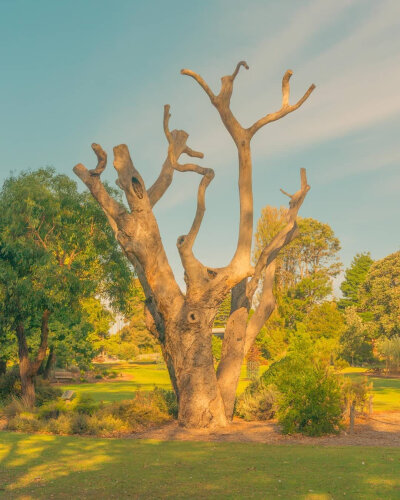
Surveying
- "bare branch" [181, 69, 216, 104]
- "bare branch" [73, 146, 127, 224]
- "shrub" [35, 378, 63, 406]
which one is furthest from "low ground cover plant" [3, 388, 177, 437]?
"bare branch" [181, 69, 216, 104]

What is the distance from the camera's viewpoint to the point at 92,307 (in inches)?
1401

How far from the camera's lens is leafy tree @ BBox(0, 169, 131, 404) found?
16.6 m

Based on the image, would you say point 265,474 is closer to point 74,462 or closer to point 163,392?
point 74,462

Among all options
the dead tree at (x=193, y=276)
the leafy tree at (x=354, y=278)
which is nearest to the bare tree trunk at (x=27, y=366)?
the dead tree at (x=193, y=276)

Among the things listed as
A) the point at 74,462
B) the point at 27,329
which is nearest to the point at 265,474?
the point at 74,462

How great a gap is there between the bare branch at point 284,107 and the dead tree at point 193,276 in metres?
0.03

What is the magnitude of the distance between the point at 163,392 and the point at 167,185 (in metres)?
7.10

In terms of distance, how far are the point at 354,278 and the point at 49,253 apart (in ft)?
205

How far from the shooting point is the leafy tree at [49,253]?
16641 mm

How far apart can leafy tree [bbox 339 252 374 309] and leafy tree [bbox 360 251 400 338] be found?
20914 millimetres

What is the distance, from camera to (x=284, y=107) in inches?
626

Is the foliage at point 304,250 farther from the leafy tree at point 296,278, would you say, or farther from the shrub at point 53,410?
the shrub at point 53,410

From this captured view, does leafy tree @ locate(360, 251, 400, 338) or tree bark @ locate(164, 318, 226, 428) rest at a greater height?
leafy tree @ locate(360, 251, 400, 338)

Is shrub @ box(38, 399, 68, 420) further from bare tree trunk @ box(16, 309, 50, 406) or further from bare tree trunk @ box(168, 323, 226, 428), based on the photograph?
bare tree trunk @ box(168, 323, 226, 428)
